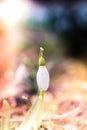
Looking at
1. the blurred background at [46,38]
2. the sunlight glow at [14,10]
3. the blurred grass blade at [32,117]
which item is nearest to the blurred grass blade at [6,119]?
the blurred grass blade at [32,117]

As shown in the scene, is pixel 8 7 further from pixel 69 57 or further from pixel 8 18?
pixel 69 57

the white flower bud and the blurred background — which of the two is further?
the blurred background

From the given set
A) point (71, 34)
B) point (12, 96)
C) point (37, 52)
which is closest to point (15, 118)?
point (12, 96)

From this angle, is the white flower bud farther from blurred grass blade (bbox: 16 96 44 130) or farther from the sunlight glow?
the sunlight glow

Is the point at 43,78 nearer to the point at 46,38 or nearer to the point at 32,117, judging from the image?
the point at 32,117

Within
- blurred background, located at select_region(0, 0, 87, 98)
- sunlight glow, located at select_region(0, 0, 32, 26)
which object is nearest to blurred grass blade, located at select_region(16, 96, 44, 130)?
blurred background, located at select_region(0, 0, 87, 98)

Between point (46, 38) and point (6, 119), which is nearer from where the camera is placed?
point (6, 119)

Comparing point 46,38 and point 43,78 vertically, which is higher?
point 46,38

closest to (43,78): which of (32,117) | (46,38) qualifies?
(32,117)

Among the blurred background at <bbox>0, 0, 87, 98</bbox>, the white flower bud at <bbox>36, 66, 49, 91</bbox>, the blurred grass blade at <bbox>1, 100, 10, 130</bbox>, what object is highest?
the blurred background at <bbox>0, 0, 87, 98</bbox>
